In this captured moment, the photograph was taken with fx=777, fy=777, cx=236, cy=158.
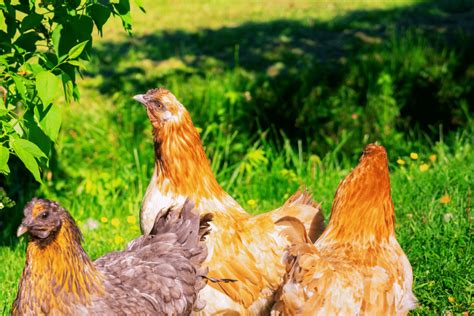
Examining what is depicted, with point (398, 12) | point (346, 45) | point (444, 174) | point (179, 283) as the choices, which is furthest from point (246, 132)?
point (398, 12)

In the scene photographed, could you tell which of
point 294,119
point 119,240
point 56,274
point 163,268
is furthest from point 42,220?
point 294,119

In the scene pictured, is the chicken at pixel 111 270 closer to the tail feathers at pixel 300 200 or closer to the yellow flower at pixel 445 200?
the tail feathers at pixel 300 200

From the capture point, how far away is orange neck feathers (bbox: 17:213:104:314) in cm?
368

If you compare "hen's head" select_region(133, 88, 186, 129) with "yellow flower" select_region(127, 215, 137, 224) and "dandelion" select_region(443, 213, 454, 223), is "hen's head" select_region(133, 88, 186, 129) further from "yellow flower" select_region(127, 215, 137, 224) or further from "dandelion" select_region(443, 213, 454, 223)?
"dandelion" select_region(443, 213, 454, 223)

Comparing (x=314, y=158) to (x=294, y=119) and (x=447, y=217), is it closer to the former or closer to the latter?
(x=294, y=119)

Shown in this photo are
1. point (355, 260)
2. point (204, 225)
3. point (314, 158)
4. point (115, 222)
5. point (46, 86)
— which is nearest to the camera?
point (46, 86)

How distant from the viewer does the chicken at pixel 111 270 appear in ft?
12.0

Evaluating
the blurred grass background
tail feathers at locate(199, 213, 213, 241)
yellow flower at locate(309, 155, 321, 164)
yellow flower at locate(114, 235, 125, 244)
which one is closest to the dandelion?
the blurred grass background

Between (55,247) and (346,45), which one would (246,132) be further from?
(55,247)

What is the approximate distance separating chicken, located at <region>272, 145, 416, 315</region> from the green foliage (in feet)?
4.37

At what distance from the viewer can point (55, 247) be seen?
3717 mm

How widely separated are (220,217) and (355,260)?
908 mm

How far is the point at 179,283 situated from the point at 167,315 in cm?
18

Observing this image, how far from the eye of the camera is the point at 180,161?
4641 mm
